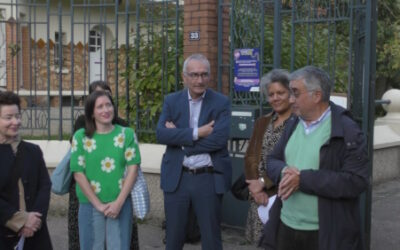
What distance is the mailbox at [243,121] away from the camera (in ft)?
19.6

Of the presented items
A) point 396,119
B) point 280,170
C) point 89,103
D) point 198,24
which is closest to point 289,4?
point 198,24

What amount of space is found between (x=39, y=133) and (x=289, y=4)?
373 cm

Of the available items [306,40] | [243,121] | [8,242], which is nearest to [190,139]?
[8,242]

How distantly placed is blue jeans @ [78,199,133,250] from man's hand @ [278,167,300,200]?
1.52 metres

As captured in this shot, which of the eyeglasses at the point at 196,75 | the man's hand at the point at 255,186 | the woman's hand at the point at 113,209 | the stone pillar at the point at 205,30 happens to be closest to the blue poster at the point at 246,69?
the stone pillar at the point at 205,30

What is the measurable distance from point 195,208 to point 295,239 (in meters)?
1.36

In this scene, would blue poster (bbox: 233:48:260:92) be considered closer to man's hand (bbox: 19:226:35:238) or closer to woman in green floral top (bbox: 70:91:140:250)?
woman in green floral top (bbox: 70:91:140:250)

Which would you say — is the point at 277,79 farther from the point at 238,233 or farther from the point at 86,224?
the point at 238,233

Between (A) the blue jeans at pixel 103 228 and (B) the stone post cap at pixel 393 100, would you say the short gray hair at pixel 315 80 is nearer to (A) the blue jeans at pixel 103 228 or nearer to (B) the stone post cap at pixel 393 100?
(A) the blue jeans at pixel 103 228

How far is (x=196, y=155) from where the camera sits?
4.58 m

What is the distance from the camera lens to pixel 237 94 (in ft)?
21.4

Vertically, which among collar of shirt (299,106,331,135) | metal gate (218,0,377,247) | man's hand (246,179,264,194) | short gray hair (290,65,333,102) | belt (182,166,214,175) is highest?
metal gate (218,0,377,247)

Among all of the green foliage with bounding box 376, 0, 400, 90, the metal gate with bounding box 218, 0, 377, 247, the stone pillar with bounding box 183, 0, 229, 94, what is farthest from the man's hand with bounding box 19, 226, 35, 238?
the green foliage with bounding box 376, 0, 400, 90

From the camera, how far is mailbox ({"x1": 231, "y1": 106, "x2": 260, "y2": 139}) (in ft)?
19.6
